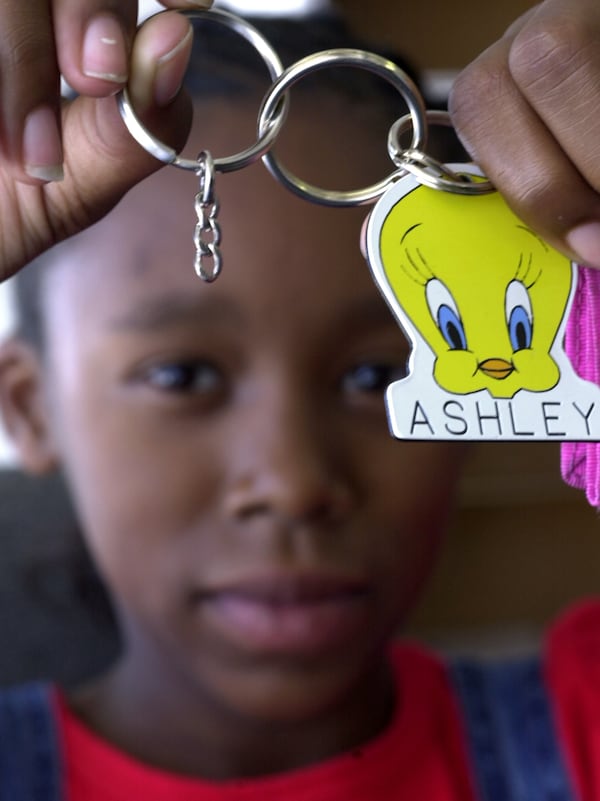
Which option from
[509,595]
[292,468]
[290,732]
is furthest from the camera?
[509,595]

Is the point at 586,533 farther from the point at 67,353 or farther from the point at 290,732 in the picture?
the point at 67,353

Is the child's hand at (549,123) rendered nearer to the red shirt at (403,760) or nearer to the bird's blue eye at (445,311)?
the bird's blue eye at (445,311)

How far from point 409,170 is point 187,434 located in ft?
1.32

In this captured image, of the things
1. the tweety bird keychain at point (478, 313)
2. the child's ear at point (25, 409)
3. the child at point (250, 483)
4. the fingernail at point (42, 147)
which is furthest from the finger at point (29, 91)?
the child's ear at point (25, 409)

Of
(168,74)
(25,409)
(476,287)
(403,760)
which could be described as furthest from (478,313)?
(25,409)

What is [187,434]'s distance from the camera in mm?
694

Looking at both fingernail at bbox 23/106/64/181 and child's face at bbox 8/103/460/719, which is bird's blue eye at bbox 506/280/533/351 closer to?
fingernail at bbox 23/106/64/181

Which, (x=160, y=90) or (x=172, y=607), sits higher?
(x=160, y=90)

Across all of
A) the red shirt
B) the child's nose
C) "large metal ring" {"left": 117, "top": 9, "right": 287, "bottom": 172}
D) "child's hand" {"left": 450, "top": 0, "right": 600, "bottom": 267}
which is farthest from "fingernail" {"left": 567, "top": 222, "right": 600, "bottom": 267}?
the red shirt

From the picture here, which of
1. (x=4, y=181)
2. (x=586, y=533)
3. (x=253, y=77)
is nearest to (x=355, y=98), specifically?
(x=253, y=77)

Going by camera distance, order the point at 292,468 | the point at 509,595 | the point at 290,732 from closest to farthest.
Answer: the point at 292,468
the point at 290,732
the point at 509,595

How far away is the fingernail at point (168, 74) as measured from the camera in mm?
315

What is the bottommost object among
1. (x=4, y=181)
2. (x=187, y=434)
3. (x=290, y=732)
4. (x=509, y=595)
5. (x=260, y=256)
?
(x=509, y=595)

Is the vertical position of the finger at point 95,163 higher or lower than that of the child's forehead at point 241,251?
higher
